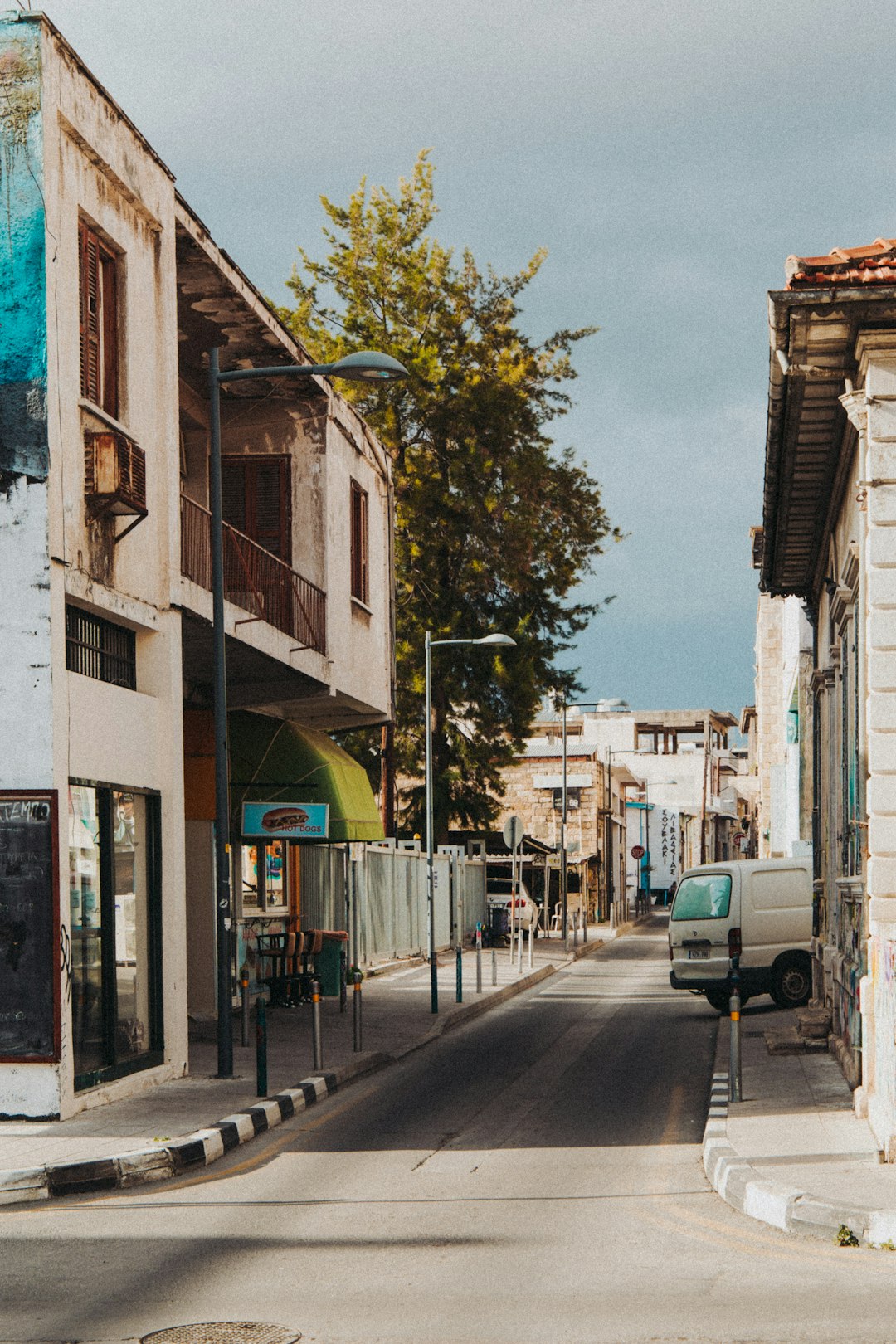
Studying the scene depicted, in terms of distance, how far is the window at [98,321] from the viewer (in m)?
14.7

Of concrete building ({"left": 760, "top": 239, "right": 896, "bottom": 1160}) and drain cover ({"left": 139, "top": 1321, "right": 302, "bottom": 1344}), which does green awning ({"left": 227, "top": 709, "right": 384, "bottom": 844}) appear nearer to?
concrete building ({"left": 760, "top": 239, "right": 896, "bottom": 1160})

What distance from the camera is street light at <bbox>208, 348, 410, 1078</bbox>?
15.4m

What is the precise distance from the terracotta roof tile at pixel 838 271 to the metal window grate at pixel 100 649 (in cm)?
671

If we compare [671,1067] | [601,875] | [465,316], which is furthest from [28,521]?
[601,875]

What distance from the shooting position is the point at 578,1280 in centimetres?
779

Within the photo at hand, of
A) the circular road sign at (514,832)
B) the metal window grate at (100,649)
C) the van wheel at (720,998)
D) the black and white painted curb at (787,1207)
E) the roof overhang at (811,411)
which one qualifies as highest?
the roof overhang at (811,411)

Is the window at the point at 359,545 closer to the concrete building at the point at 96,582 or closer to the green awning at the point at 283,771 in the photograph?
the green awning at the point at 283,771

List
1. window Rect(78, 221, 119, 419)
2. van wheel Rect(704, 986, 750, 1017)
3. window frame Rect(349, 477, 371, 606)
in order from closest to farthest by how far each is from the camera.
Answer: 1. window Rect(78, 221, 119, 419)
2. van wheel Rect(704, 986, 750, 1017)
3. window frame Rect(349, 477, 371, 606)

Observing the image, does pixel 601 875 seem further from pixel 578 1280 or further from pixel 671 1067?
pixel 578 1280

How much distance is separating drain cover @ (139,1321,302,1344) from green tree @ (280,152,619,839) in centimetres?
3473

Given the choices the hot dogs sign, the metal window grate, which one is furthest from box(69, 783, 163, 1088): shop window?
the hot dogs sign

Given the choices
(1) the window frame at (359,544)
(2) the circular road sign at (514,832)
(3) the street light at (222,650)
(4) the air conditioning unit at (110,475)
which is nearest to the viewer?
(4) the air conditioning unit at (110,475)

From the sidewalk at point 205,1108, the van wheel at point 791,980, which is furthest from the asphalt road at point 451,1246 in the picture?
the van wheel at point 791,980

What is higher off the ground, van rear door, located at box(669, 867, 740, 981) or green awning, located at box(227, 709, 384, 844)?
green awning, located at box(227, 709, 384, 844)
